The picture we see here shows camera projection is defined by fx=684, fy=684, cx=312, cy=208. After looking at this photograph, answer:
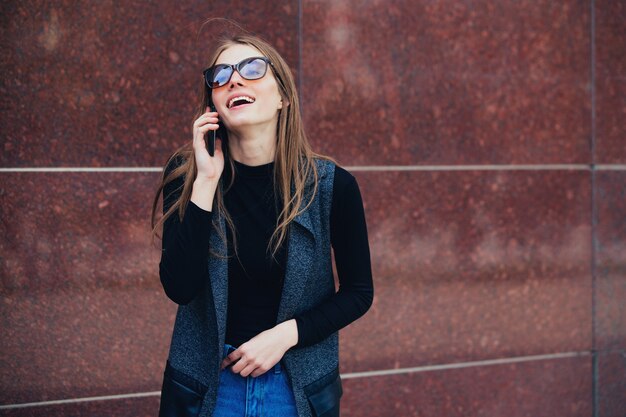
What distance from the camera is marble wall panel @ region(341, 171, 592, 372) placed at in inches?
169

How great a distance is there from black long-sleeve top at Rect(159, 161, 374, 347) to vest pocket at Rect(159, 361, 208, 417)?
0.19 m

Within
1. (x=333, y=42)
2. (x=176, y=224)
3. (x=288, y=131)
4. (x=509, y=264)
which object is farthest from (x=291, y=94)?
(x=509, y=264)

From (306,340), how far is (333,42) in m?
2.50

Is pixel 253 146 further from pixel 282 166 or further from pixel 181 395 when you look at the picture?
pixel 181 395

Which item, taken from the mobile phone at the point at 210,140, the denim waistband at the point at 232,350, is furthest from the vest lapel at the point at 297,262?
the mobile phone at the point at 210,140

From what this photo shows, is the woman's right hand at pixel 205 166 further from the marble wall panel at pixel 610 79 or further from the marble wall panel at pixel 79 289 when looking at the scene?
the marble wall panel at pixel 610 79

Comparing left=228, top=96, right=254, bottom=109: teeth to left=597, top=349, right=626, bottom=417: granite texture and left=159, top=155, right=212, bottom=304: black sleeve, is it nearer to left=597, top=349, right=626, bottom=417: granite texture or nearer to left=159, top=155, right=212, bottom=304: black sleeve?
left=159, top=155, right=212, bottom=304: black sleeve

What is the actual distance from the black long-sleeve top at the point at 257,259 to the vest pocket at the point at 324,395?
0.15 metres

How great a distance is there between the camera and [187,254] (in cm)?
206

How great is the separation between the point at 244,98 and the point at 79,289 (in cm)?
207

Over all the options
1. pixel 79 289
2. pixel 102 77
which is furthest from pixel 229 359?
pixel 102 77

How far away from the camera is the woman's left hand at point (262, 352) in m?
2.02

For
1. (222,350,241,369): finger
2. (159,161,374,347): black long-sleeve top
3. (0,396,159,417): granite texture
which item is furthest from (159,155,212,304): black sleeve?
(0,396,159,417): granite texture

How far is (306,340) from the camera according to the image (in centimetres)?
212
